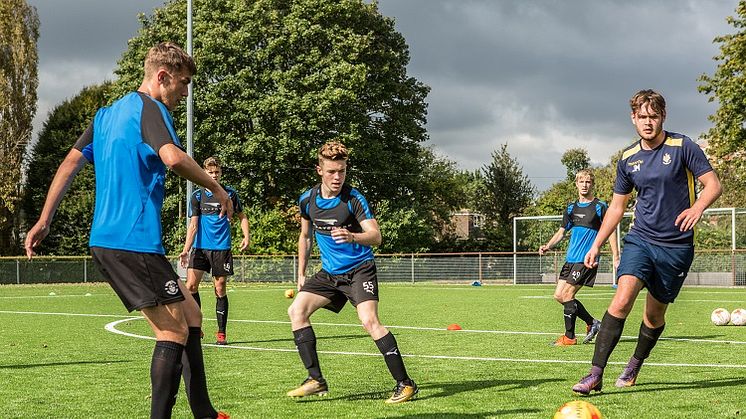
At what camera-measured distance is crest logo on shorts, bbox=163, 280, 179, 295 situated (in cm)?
439

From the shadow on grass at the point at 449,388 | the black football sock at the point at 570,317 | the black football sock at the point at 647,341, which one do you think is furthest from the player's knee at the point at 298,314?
the black football sock at the point at 570,317

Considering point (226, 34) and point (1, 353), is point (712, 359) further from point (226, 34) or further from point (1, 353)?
point (226, 34)

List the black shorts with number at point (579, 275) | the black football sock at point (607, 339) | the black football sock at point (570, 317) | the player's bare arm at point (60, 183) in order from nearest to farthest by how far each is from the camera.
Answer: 1. the player's bare arm at point (60, 183)
2. the black football sock at point (607, 339)
3. the black football sock at point (570, 317)
4. the black shorts with number at point (579, 275)

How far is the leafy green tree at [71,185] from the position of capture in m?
44.3

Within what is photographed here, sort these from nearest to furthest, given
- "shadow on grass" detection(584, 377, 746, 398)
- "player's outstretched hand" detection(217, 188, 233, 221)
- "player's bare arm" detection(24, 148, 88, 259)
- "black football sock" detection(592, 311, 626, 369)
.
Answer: "player's outstretched hand" detection(217, 188, 233, 221) < "player's bare arm" detection(24, 148, 88, 259) < "black football sock" detection(592, 311, 626, 369) < "shadow on grass" detection(584, 377, 746, 398)

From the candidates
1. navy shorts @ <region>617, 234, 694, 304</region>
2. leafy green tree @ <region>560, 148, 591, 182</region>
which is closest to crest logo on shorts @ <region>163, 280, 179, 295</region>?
navy shorts @ <region>617, 234, 694, 304</region>

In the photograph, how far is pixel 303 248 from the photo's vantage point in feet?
23.9

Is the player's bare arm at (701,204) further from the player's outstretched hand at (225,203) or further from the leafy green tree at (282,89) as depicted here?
the leafy green tree at (282,89)

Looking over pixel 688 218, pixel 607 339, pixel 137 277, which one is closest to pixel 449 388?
pixel 607 339

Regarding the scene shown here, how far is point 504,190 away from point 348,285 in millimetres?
54558

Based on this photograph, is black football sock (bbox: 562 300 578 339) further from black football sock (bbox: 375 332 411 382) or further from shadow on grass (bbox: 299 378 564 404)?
black football sock (bbox: 375 332 411 382)

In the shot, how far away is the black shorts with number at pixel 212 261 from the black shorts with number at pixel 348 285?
14.1 feet

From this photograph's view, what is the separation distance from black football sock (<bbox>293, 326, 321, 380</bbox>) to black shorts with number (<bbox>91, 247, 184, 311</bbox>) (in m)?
2.31

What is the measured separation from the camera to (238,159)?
1618 inches
